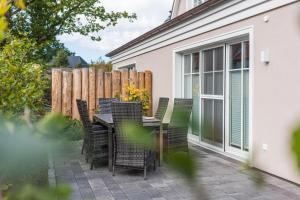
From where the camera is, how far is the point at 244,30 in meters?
Answer: 6.10

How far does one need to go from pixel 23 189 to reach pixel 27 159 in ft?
0.14

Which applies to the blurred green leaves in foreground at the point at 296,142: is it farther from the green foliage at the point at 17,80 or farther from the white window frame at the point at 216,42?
the white window frame at the point at 216,42

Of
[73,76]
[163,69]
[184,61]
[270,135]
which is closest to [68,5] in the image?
[73,76]

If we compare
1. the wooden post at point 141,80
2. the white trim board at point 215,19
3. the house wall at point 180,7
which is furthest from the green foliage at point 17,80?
the house wall at point 180,7

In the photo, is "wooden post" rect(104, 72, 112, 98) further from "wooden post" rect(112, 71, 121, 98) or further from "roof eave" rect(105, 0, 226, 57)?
"roof eave" rect(105, 0, 226, 57)

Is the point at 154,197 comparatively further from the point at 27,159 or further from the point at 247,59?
the point at 27,159

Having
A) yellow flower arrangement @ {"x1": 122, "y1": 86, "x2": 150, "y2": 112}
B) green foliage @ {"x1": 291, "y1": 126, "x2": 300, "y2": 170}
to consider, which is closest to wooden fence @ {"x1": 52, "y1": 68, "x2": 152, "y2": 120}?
yellow flower arrangement @ {"x1": 122, "y1": 86, "x2": 150, "y2": 112}

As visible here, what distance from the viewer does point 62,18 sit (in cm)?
1249

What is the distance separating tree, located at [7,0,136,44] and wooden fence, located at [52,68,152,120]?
→ 2.35m

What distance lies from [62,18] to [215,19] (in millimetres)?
6953

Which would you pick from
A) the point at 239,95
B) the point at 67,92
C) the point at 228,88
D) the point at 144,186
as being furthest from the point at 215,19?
the point at 67,92

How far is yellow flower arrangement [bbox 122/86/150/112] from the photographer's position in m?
9.70

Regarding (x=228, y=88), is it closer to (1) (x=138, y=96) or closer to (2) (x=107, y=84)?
(1) (x=138, y=96)

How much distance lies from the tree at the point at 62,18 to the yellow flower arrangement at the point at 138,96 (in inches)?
145
